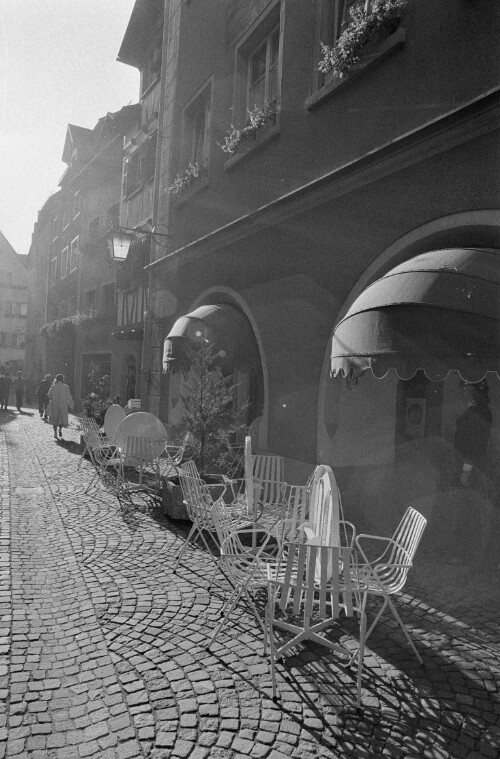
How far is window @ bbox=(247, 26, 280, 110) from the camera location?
10055 millimetres

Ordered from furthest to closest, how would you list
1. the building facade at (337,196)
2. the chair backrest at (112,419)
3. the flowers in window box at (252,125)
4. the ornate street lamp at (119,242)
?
1. the ornate street lamp at (119,242)
2. the chair backrest at (112,419)
3. the flowers in window box at (252,125)
4. the building facade at (337,196)

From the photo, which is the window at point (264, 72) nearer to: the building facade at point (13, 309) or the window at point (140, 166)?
the window at point (140, 166)

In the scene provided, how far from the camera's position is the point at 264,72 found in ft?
34.5

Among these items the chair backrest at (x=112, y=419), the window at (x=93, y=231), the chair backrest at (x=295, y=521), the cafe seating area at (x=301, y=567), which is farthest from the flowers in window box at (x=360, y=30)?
the window at (x=93, y=231)

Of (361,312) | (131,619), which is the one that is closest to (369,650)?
(131,619)

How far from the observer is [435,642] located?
382 cm

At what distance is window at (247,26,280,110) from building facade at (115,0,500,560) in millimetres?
35

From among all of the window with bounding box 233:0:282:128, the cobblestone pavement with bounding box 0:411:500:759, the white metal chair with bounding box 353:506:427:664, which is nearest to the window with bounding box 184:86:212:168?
the window with bounding box 233:0:282:128

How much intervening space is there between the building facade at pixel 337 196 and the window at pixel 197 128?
423mm

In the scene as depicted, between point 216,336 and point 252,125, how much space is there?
386 centimetres

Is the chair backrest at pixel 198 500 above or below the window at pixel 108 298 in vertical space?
below

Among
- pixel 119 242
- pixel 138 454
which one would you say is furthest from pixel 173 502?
pixel 119 242

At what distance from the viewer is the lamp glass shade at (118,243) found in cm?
1259

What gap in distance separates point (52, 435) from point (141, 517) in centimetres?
955
